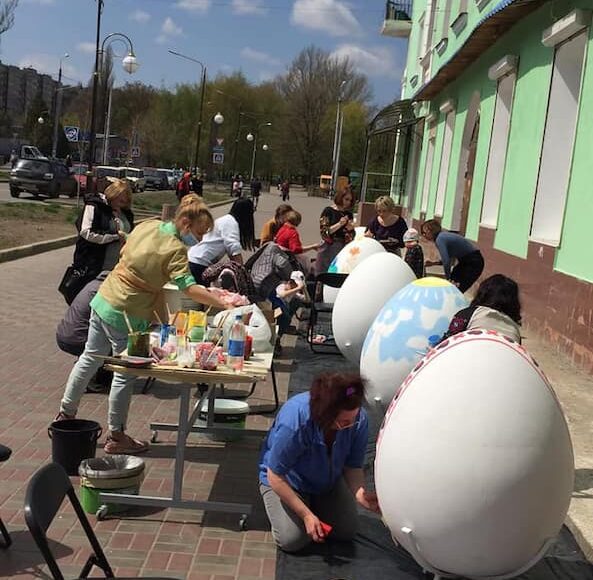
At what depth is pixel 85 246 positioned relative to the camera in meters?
7.17

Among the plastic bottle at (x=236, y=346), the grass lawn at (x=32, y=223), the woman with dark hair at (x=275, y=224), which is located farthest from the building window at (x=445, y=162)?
the plastic bottle at (x=236, y=346)

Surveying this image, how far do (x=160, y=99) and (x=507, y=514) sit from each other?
83498 millimetres

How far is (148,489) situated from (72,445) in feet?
1.88

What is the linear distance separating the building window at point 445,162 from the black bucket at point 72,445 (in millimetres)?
14855

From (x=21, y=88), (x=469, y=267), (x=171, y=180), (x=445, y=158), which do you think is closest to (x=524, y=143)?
(x=469, y=267)

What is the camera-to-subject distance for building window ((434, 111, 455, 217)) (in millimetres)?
18719

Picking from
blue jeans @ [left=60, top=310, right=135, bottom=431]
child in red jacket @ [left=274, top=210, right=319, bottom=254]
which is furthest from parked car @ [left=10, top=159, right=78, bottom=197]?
blue jeans @ [left=60, top=310, right=135, bottom=431]

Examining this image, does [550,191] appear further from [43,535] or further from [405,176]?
[405,176]

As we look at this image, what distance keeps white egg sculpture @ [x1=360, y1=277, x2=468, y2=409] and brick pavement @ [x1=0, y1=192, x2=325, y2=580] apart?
1.09m

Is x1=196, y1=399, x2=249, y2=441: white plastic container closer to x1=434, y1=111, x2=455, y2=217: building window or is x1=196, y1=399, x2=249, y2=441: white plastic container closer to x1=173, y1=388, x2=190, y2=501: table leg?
x1=173, y1=388, x2=190, y2=501: table leg

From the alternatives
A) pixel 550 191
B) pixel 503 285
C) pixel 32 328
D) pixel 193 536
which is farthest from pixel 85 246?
pixel 550 191

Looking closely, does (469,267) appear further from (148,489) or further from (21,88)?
(21,88)

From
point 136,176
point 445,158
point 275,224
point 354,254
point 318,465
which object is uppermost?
point 445,158

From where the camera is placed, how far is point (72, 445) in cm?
480
